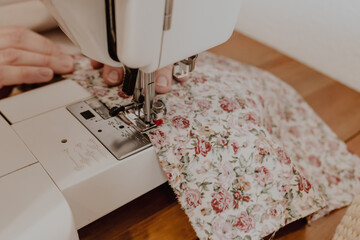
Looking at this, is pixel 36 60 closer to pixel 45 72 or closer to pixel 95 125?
pixel 45 72

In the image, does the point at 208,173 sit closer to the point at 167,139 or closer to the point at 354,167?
the point at 167,139

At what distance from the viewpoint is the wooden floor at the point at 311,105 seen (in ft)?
2.45

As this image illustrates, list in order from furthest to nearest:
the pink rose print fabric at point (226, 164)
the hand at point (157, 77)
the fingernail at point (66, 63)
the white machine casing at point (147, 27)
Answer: the fingernail at point (66, 63)
the hand at point (157, 77)
the pink rose print fabric at point (226, 164)
the white machine casing at point (147, 27)

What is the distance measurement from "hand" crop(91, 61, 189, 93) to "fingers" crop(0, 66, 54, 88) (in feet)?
0.59

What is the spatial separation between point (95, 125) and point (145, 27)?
287mm

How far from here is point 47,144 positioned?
0.68 meters

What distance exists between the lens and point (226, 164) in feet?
2.41

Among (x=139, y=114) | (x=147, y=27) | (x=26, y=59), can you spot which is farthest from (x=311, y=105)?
(x=26, y=59)

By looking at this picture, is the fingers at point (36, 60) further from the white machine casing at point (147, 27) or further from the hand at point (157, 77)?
the white machine casing at point (147, 27)

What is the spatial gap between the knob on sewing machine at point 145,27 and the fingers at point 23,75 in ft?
1.03

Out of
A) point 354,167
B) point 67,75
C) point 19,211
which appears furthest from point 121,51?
point 354,167

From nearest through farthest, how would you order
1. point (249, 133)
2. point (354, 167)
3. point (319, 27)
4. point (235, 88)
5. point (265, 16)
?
1. point (249, 133)
2. point (235, 88)
3. point (354, 167)
4. point (319, 27)
5. point (265, 16)

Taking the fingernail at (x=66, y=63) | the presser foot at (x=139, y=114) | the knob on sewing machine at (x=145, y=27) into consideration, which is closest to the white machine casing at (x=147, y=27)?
the knob on sewing machine at (x=145, y=27)

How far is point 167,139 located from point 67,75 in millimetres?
395
